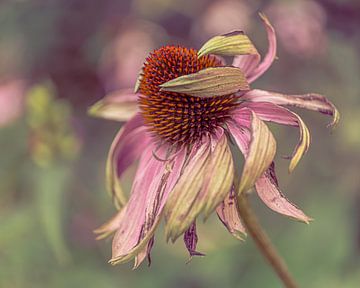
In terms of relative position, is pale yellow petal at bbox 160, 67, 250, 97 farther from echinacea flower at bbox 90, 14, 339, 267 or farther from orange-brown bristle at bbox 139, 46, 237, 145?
orange-brown bristle at bbox 139, 46, 237, 145

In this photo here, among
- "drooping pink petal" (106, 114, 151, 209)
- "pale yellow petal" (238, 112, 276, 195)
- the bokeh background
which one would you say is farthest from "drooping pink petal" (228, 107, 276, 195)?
the bokeh background

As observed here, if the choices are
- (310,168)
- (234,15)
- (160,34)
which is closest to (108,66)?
(160,34)

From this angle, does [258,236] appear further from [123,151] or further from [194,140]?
[123,151]

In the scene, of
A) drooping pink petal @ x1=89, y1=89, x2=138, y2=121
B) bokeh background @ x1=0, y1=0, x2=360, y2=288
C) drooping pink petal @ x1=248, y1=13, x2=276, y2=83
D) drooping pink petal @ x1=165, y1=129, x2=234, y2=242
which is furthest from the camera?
bokeh background @ x1=0, y1=0, x2=360, y2=288

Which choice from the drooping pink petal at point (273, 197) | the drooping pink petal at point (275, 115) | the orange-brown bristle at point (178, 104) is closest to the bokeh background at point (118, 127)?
the orange-brown bristle at point (178, 104)

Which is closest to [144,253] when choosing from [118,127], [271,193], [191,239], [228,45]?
[191,239]

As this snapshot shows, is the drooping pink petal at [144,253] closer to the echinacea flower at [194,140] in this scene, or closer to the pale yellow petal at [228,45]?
the echinacea flower at [194,140]
